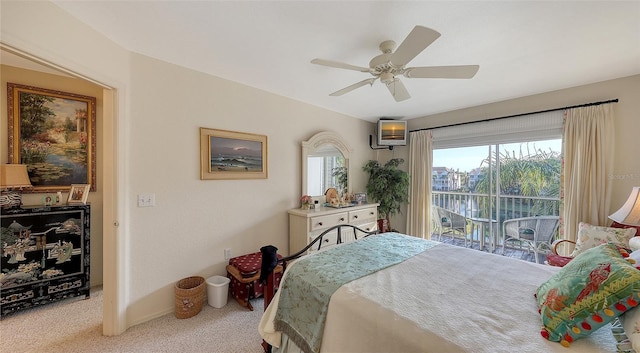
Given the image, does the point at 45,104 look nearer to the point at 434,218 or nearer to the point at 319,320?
the point at 319,320

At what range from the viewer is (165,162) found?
225 centimetres

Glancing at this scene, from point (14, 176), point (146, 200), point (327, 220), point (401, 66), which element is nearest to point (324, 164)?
point (327, 220)

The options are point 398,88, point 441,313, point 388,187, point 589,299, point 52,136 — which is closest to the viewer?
point 589,299

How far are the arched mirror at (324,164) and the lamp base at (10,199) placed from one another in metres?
2.88

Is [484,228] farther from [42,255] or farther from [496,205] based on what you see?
[42,255]

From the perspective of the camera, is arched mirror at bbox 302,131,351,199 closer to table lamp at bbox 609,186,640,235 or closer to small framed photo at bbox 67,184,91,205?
small framed photo at bbox 67,184,91,205

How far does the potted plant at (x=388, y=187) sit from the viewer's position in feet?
13.2

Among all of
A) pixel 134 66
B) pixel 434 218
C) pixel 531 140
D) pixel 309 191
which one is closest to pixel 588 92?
pixel 531 140

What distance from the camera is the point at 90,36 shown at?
5.59 ft

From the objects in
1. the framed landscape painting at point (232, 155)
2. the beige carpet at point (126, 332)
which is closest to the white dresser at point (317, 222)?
the framed landscape painting at point (232, 155)

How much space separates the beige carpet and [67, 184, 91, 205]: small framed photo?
103 cm

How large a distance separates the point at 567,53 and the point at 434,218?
2814 mm

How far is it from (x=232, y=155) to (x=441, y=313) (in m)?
2.43

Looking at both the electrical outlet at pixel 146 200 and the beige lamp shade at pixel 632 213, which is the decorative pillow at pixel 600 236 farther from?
the electrical outlet at pixel 146 200
